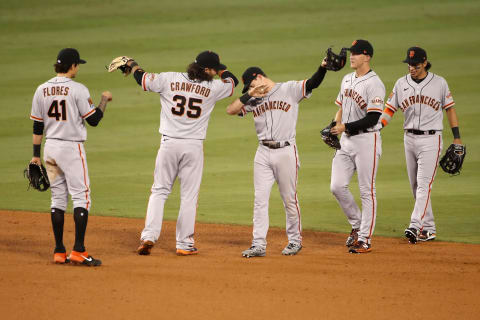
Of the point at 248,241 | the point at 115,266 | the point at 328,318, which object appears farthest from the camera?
the point at 248,241

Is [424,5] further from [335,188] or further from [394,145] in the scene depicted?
[335,188]

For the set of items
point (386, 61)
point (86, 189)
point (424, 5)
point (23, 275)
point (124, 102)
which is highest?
point (424, 5)

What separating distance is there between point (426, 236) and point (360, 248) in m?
0.98

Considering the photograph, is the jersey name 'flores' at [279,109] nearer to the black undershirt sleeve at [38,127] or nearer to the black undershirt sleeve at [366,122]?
the black undershirt sleeve at [366,122]

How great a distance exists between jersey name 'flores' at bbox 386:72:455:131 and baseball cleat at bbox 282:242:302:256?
182 cm

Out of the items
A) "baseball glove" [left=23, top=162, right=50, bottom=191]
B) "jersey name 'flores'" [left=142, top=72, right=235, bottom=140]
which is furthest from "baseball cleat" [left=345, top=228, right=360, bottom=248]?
"baseball glove" [left=23, top=162, right=50, bottom=191]

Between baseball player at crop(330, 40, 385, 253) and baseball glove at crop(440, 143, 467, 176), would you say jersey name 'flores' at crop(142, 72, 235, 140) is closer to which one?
baseball player at crop(330, 40, 385, 253)

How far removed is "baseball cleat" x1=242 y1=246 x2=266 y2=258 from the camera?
7.35 metres

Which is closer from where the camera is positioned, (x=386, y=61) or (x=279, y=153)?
(x=279, y=153)

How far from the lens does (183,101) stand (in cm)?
737

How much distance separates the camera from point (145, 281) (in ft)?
21.1

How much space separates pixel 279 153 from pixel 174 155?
1.00m

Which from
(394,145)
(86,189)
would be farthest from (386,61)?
(86,189)

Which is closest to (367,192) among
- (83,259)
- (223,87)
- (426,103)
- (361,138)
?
(361,138)
